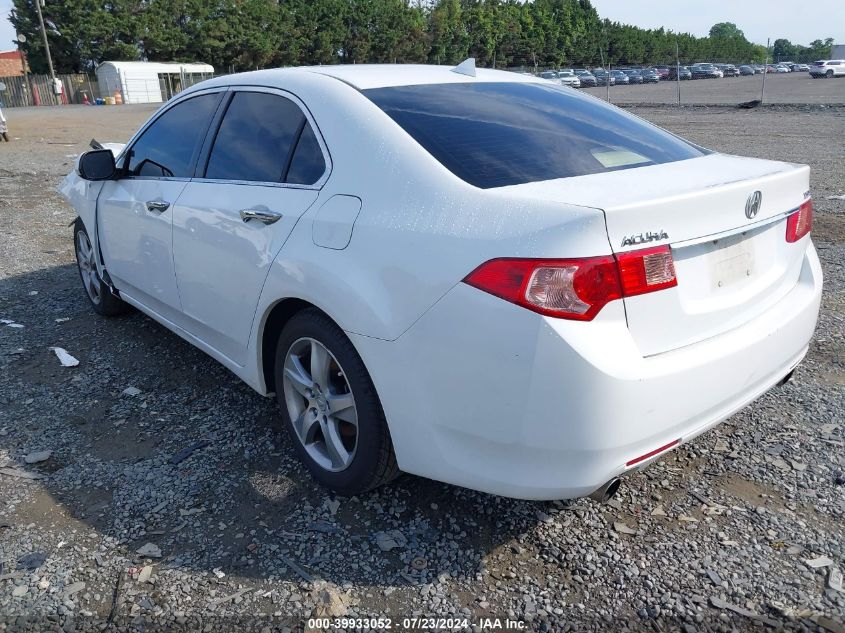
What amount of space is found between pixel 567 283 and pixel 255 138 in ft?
6.08

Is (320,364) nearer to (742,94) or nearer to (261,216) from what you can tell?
(261,216)

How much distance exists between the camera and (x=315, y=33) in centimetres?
6762

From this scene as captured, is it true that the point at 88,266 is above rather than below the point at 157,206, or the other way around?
below

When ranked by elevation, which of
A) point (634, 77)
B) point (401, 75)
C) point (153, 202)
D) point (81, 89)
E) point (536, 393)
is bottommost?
point (81, 89)

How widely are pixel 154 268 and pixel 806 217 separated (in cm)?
326

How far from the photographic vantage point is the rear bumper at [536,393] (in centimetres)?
202

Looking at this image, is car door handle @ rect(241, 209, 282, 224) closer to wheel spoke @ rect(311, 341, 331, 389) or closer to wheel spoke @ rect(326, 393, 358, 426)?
wheel spoke @ rect(311, 341, 331, 389)

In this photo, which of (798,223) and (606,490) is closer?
(606,490)

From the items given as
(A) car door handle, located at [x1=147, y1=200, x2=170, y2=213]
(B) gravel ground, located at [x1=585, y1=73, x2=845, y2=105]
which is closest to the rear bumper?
(A) car door handle, located at [x1=147, y1=200, x2=170, y2=213]

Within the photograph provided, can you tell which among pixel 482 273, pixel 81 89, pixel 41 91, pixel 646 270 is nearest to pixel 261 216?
pixel 482 273

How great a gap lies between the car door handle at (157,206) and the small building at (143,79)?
5132cm

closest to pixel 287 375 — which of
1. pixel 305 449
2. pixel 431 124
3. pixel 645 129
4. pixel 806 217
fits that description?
pixel 305 449

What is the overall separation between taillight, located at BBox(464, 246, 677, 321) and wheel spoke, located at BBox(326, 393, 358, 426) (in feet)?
2.88

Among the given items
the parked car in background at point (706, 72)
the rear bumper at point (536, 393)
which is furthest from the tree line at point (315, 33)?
the rear bumper at point (536, 393)
